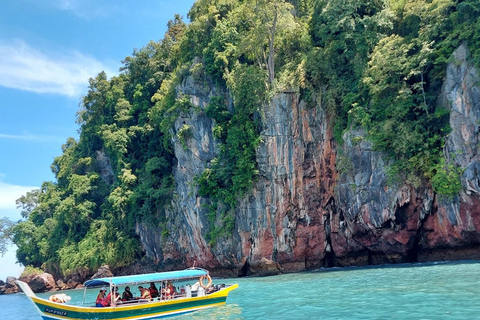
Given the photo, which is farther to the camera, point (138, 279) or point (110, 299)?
point (138, 279)

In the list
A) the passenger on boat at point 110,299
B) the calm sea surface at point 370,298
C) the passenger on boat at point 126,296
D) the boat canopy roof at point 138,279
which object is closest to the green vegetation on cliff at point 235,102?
the calm sea surface at point 370,298

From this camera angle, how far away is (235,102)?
1017 inches

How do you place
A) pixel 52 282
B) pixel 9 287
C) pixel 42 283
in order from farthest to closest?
pixel 9 287 < pixel 52 282 < pixel 42 283

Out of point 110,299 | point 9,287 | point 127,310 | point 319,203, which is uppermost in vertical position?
point 319,203

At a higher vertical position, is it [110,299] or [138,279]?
[138,279]

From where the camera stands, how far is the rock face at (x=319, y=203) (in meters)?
18.7

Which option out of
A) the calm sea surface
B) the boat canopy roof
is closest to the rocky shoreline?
the calm sea surface

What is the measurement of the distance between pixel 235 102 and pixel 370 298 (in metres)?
16.7

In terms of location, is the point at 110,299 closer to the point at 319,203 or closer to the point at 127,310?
the point at 127,310

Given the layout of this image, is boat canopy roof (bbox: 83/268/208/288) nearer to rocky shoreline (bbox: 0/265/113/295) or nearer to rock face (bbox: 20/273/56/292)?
rocky shoreline (bbox: 0/265/113/295)

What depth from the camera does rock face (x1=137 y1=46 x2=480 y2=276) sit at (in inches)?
736

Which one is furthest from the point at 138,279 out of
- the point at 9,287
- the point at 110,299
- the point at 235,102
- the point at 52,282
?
the point at 9,287

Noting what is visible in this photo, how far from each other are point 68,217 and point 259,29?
24539 mm

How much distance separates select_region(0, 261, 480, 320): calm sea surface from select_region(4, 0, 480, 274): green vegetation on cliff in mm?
6091
